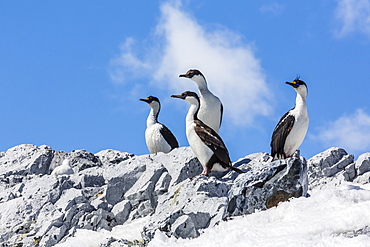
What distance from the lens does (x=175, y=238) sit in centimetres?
1431

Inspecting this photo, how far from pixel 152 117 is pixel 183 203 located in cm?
885

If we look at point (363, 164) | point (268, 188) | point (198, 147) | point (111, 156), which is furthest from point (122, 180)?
point (363, 164)

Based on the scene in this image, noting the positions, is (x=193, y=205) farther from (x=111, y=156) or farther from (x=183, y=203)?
(x=111, y=156)

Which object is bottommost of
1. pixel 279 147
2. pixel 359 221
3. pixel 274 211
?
pixel 359 221

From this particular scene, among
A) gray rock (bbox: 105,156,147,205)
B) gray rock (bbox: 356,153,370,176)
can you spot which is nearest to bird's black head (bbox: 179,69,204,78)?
gray rock (bbox: 105,156,147,205)

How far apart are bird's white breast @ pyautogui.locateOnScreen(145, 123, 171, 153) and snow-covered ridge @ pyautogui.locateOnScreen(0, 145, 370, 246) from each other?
1.92m

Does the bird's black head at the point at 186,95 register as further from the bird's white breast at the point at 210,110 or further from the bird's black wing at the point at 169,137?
the bird's black wing at the point at 169,137

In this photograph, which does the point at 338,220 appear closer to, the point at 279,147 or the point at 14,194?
the point at 279,147

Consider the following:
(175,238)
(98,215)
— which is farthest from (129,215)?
(175,238)

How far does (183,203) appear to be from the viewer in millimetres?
15422

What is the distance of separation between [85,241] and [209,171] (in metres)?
3.30

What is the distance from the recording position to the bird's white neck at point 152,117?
23.9 m

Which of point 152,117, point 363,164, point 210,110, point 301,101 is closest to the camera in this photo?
point 301,101

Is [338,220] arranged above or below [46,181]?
below
